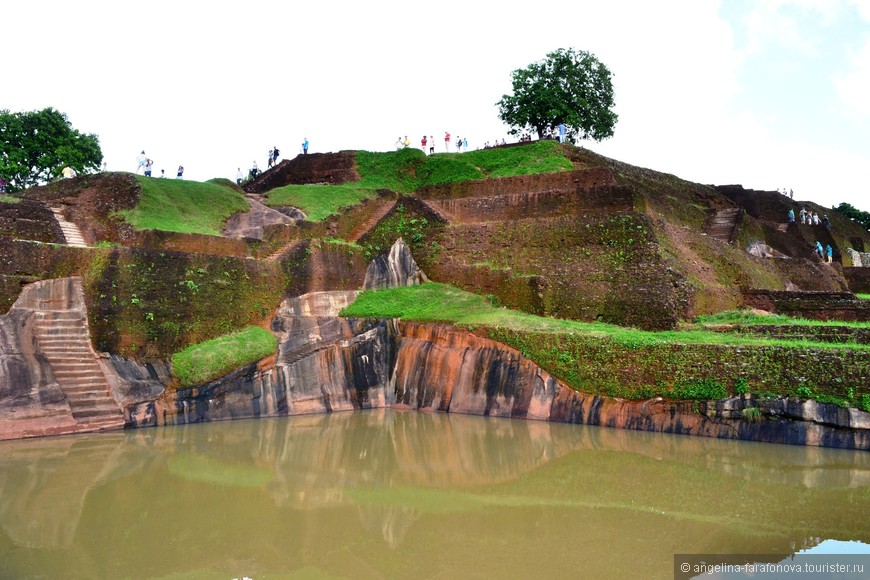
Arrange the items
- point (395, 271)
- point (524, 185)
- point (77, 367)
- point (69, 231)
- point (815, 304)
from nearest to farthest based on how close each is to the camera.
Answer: point (77, 367), point (69, 231), point (815, 304), point (395, 271), point (524, 185)

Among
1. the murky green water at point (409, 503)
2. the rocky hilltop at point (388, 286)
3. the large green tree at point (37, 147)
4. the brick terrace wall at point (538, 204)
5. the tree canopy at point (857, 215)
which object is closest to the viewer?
the murky green water at point (409, 503)

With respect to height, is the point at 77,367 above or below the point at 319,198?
below

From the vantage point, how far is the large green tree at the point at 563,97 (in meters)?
25.3

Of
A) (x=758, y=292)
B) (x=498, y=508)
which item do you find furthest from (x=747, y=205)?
(x=498, y=508)

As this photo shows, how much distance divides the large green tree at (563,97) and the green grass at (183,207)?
1311 cm

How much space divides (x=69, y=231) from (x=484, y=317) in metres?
8.33

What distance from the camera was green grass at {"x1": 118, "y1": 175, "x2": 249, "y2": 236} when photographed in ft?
44.4

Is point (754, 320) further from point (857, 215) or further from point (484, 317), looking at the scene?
point (857, 215)

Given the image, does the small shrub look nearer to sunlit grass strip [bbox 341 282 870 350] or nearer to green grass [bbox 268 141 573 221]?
sunlit grass strip [bbox 341 282 870 350]

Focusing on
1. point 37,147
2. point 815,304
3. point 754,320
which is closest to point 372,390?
point 754,320

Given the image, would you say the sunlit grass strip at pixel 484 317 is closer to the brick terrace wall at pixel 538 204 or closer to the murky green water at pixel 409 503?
the murky green water at pixel 409 503

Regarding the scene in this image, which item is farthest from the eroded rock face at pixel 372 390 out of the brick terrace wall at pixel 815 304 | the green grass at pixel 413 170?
the brick terrace wall at pixel 815 304

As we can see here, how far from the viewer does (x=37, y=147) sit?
27.5m

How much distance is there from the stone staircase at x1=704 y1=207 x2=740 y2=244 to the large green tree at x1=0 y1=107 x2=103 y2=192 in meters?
25.5
